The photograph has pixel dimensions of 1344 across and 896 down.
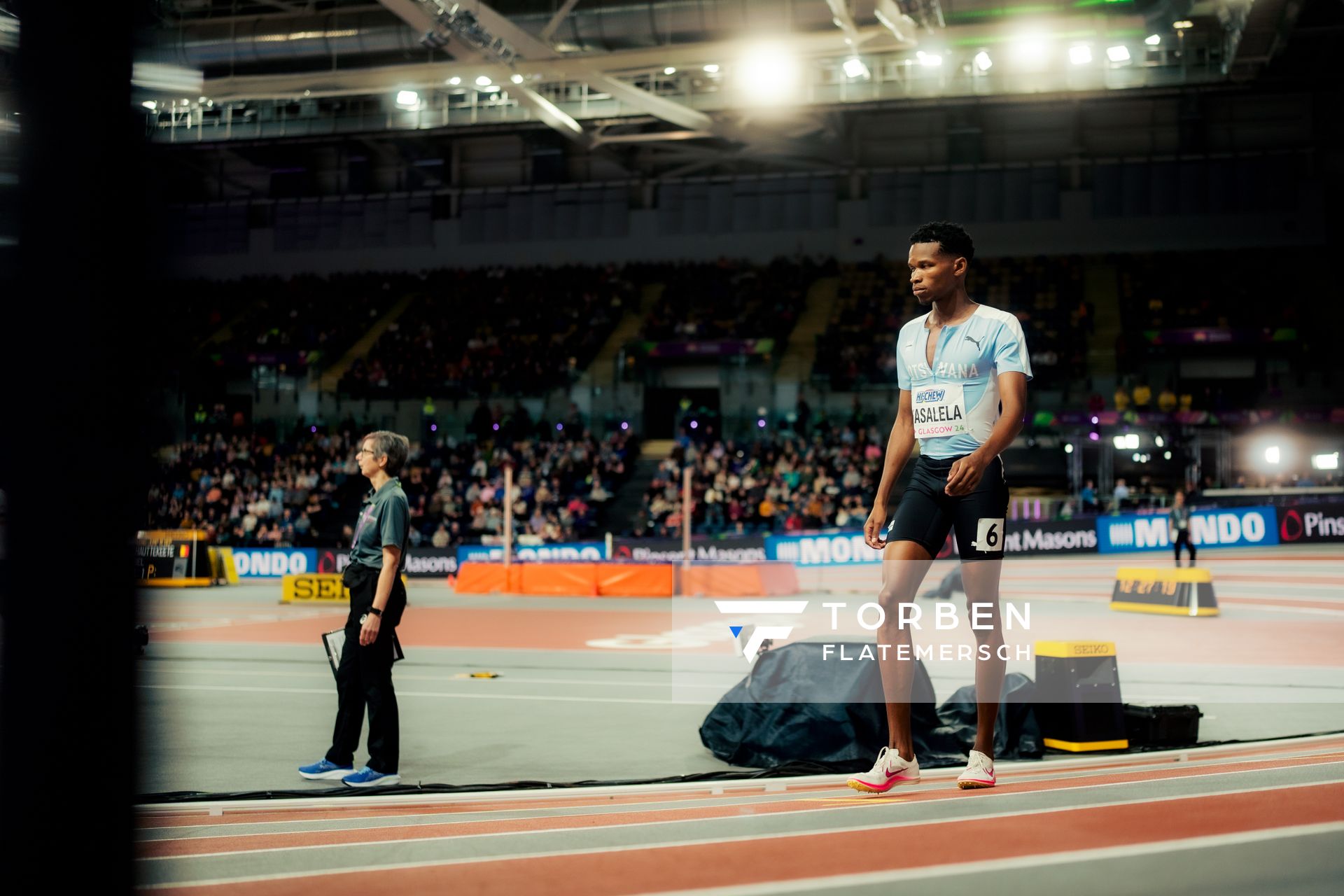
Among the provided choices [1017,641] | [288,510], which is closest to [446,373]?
[288,510]

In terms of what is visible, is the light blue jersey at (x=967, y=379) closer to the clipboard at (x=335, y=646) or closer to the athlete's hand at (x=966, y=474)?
the athlete's hand at (x=966, y=474)

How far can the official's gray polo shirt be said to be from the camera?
6059 millimetres

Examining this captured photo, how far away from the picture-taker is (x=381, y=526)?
611 cm

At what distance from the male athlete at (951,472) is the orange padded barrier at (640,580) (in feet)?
53.4

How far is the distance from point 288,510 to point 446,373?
707 centimetres

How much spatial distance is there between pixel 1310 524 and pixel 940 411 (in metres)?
22.6

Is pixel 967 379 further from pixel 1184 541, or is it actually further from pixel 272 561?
pixel 272 561

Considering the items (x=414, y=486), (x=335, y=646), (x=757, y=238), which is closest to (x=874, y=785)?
(x=335, y=646)

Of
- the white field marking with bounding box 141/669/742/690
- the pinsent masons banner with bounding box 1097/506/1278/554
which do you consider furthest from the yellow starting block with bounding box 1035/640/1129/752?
the pinsent masons banner with bounding box 1097/506/1278/554

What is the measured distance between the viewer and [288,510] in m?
31.0

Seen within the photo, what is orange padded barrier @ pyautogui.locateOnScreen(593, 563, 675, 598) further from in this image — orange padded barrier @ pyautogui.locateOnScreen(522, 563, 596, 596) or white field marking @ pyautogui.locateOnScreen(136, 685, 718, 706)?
white field marking @ pyautogui.locateOnScreen(136, 685, 718, 706)

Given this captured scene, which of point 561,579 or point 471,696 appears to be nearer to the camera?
point 471,696

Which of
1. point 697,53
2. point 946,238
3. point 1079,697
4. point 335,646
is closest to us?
point 946,238

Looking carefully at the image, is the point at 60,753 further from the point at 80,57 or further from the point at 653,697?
the point at 653,697
